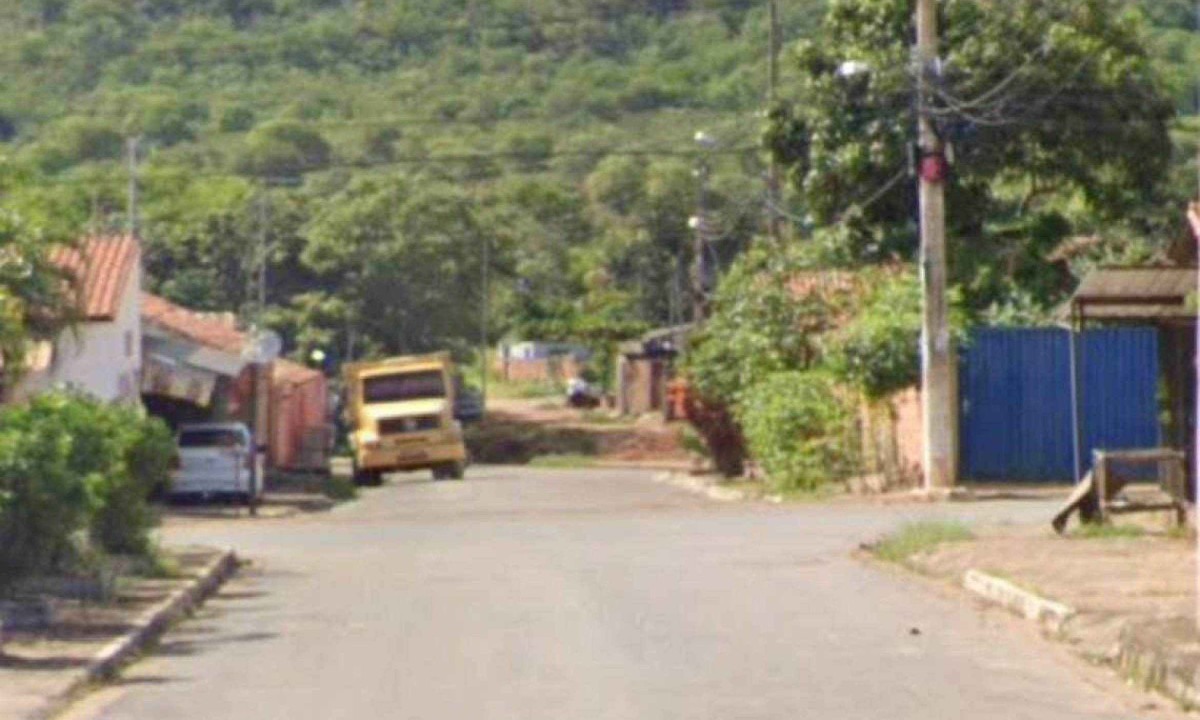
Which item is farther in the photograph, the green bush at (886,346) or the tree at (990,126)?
the tree at (990,126)

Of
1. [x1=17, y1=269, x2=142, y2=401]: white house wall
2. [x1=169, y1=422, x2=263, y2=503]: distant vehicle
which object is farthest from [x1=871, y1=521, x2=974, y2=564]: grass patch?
[x1=169, y1=422, x2=263, y2=503]: distant vehicle

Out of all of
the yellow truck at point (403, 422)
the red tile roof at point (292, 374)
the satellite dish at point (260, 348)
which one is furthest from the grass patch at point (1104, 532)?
the red tile roof at point (292, 374)

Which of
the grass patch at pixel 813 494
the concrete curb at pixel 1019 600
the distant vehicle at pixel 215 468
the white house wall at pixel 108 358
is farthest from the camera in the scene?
the distant vehicle at pixel 215 468

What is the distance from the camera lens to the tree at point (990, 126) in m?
47.1

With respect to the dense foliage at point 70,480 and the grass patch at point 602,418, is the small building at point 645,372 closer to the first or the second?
the grass patch at point 602,418

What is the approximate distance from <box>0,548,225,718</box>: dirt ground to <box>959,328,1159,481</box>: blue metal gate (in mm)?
17884

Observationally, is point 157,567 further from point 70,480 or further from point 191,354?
point 191,354

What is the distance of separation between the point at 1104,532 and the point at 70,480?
36.5 feet

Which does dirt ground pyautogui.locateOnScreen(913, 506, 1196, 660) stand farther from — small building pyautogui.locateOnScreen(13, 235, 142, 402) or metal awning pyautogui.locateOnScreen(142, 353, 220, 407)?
metal awning pyautogui.locateOnScreen(142, 353, 220, 407)

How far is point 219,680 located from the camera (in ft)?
60.4

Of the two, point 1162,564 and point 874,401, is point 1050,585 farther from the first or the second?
point 874,401

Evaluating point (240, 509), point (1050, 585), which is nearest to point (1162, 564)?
point (1050, 585)

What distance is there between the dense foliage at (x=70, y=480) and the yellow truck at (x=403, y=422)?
35982 mm

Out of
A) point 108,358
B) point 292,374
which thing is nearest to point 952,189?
point 108,358
